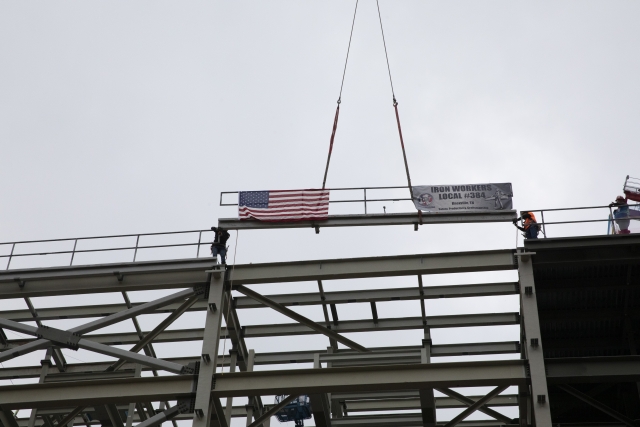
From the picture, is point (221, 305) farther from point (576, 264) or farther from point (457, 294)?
point (576, 264)

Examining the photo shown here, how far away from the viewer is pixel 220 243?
25781mm

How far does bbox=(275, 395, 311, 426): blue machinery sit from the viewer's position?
28.5 m

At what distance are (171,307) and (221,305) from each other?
17.2 ft

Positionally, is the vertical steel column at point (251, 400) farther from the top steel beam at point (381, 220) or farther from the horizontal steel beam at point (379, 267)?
the top steel beam at point (381, 220)

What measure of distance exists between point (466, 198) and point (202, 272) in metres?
9.04

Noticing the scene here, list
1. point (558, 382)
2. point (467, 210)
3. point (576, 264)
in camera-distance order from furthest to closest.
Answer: point (467, 210) < point (576, 264) < point (558, 382)

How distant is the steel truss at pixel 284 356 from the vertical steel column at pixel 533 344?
0.03 metres

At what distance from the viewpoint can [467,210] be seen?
1001 inches

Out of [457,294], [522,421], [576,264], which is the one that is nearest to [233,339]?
[457,294]

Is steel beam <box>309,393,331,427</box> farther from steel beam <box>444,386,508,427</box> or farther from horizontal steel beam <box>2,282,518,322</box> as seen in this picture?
horizontal steel beam <box>2,282,518,322</box>

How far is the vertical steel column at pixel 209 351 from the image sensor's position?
71.9ft

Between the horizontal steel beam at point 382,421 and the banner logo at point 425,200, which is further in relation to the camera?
the banner logo at point 425,200

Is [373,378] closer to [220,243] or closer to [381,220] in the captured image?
[381,220]

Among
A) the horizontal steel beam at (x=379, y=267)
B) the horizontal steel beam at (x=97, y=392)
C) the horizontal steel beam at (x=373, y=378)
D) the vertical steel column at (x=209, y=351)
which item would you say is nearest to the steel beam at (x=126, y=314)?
the vertical steel column at (x=209, y=351)
